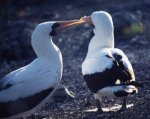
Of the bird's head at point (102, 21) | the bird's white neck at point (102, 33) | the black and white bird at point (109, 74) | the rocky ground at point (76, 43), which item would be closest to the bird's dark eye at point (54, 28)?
the black and white bird at point (109, 74)

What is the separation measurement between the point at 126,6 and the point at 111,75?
16798 millimetres

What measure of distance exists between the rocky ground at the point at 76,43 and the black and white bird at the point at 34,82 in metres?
1.14

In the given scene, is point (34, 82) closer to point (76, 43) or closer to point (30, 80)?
point (30, 80)

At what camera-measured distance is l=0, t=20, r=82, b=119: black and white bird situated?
10828mm

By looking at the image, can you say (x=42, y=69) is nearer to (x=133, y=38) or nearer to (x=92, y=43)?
(x=92, y=43)

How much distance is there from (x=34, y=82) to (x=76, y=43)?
10044mm

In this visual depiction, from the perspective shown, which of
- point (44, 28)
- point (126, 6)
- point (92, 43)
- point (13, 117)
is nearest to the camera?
point (13, 117)

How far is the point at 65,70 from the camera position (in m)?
17.4

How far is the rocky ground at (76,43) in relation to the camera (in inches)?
505

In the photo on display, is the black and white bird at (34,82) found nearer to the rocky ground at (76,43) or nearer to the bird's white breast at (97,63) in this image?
the bird's white breast at (97,63)

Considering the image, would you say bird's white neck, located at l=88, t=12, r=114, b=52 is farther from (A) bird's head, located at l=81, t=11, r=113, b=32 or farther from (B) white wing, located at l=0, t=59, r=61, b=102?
(B) white wing, located at l=0, t=59, r=61, b=102

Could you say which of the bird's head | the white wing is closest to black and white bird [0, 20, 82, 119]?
the white wing

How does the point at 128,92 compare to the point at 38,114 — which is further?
the point at 38,114

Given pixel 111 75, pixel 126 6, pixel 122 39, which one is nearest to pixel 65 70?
pixel 122 39
